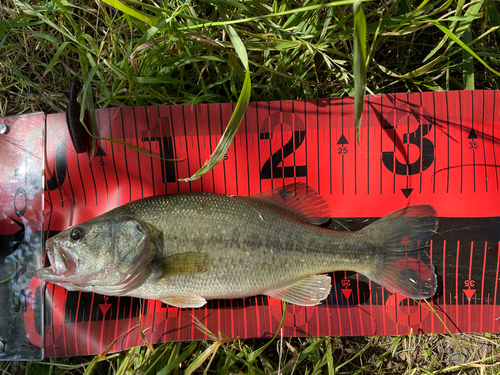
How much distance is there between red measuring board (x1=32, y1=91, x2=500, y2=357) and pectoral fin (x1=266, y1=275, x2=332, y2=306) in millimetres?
145

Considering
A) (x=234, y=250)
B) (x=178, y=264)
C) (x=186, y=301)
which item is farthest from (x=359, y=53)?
(x=186, y=301)

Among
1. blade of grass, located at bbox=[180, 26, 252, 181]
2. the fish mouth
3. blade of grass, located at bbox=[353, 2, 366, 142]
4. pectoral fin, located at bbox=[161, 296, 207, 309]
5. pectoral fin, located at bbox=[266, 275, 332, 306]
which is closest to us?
blade of grass, located at bbox=[353, 2, 366, 142]

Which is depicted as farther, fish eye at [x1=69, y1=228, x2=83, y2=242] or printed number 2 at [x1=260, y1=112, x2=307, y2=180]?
printed number 2 at [x1=260, y1=112, x2=307, y2=180]

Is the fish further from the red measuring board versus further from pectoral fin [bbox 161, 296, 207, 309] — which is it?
the red measuring board

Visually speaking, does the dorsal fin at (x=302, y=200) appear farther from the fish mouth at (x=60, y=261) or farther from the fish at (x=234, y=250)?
the fish mouth at (x=60, y=261)

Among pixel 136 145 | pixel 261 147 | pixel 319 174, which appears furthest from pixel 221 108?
pixel 319 174

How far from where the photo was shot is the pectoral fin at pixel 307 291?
2617mm

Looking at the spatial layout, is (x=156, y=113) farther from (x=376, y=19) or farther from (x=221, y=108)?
(x=376, y=19)

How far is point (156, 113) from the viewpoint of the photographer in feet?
8.73

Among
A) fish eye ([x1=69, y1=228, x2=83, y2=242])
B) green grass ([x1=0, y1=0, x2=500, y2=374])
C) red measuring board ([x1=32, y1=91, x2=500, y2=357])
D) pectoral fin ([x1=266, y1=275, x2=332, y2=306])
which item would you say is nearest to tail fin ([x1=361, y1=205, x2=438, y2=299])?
red measuring board ([x1=32, y1=91, x2=500, y2=357])

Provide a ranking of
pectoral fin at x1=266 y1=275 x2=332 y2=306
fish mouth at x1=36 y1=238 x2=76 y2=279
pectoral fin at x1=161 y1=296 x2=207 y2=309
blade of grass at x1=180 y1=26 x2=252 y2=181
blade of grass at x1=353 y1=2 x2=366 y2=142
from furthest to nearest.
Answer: pectoral fin at x1=266 y1=275 x2=332 y2=306, pectoral fin at x1=161 y1=296 x2=207 y2=309, fish mouth at x1=36 y1=238 x2=76 y2=279, blade of grass at x1=180 y1=26 x2=252 y2=181, blade of grass at x1=353 y1=2 x2=366 y2=142

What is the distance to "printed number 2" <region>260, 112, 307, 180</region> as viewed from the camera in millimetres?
2676

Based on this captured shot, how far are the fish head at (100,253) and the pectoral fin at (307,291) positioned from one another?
1.09 m

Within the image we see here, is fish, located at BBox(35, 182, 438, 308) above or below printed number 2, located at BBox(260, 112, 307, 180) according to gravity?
below
